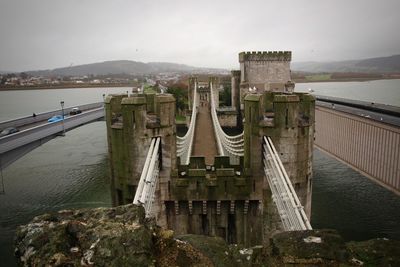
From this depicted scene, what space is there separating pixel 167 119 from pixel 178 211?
2.09m

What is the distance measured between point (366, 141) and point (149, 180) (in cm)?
1451

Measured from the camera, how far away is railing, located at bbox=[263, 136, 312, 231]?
16.0 ft

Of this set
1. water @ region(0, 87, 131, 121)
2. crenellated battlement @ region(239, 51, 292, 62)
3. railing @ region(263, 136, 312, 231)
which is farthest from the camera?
water @ region(0, 87, 131, 121)

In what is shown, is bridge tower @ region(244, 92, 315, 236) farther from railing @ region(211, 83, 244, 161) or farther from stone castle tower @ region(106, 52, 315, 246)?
railing @ region(211, 83, 244, 161)

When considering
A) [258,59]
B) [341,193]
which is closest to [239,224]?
[341,193]

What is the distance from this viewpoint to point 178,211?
294 inches

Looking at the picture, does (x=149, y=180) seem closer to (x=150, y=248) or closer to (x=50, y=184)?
(x=150, y=248)

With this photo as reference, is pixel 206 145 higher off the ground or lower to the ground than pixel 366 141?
lower

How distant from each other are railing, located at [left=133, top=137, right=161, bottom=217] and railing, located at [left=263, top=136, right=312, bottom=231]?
7.29 feet

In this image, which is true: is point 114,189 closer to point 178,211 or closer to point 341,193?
point 178,211

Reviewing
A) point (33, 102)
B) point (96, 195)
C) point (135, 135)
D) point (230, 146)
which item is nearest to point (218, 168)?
point (135, 135)

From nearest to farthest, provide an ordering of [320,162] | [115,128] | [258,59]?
[115,128]
[320,162]
[258,59]

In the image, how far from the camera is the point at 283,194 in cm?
569

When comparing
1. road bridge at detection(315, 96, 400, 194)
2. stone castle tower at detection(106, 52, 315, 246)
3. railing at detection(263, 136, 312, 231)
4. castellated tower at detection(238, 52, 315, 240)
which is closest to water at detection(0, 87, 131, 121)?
road bridge at detection(315, 96, 400, 194)
